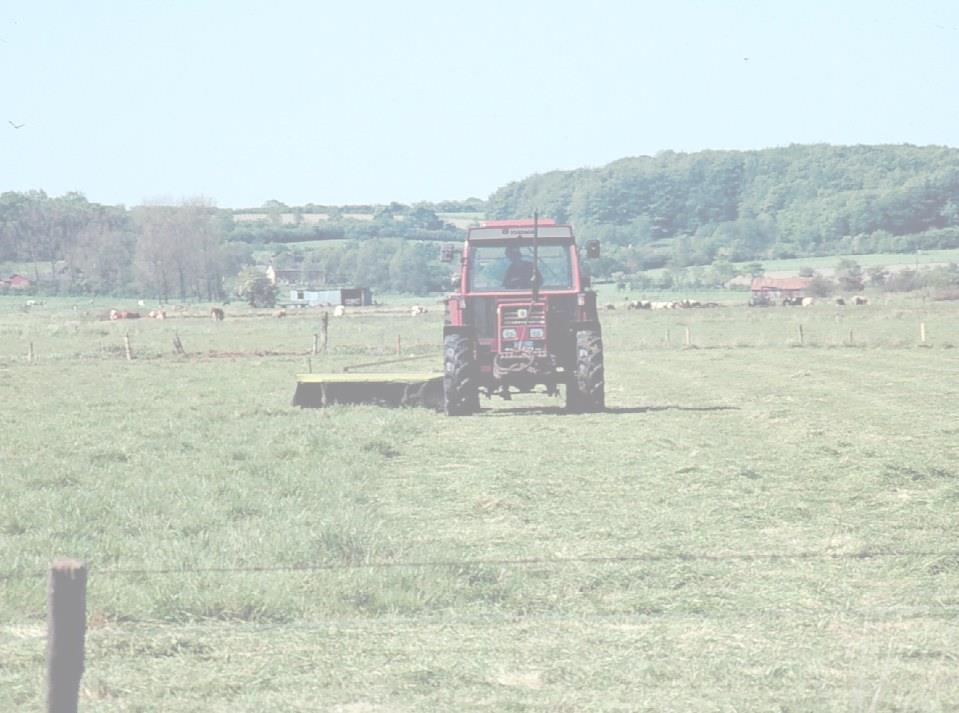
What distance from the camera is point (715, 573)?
29.5ft

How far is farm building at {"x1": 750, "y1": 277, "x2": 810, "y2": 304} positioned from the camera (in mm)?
86931

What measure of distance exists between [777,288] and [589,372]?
77.1 m

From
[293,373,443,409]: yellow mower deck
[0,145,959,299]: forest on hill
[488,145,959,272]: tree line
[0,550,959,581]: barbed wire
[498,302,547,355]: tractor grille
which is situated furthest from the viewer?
[488,145,959,272]: tree line

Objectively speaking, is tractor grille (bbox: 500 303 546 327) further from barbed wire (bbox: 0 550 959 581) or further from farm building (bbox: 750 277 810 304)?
farm building (bbox: 750 277 810 304)

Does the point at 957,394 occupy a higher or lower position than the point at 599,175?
lower

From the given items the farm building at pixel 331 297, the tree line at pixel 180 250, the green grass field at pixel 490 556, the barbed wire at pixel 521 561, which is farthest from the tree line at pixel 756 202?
the barbed wire at pixel 521 561

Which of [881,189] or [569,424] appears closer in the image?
[569,424]

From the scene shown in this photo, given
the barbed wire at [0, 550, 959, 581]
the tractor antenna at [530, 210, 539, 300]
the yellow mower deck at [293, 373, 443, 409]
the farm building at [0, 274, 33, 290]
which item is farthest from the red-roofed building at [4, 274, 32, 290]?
the barbed wire at [0, 550, 959, 581]

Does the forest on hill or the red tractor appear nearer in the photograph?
the red tractor

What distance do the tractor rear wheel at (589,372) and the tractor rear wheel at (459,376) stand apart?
1.36 m

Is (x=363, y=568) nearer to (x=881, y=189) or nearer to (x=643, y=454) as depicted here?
(x=643, y=454)

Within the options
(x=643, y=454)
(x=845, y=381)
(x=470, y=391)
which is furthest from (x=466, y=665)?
(x=845, y=381)

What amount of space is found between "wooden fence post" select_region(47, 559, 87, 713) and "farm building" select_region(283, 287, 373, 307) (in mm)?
95461

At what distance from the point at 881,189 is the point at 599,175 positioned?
2385 centimetres
